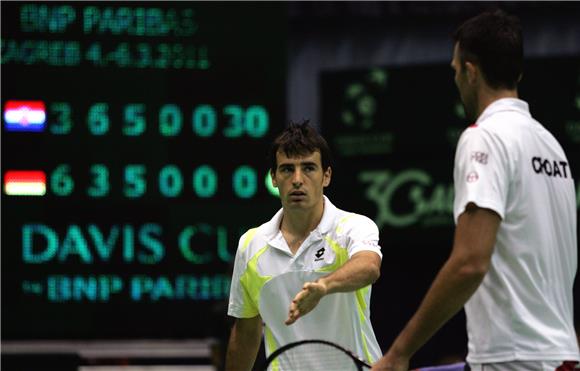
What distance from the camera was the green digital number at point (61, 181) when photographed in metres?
11.0

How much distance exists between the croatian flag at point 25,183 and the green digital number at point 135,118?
0.67 meters

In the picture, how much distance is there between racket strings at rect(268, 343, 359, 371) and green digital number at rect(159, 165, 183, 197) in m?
5.31

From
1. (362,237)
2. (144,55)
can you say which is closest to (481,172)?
(362,237)

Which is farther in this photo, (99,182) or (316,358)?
(99,182)

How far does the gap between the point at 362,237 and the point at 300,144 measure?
52 centimetres

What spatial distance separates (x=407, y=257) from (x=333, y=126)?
1.90 metres

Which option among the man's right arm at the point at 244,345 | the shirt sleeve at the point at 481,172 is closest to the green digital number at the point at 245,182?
the man's right arm at the point at 244,345

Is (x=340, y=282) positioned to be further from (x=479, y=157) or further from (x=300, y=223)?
(x=479, y=157)

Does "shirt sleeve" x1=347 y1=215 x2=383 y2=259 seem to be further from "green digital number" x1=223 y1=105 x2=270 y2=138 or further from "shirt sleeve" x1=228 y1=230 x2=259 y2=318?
"green digital number" x1=223 y1=105 x2=270 y2=138

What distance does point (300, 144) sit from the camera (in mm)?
6297

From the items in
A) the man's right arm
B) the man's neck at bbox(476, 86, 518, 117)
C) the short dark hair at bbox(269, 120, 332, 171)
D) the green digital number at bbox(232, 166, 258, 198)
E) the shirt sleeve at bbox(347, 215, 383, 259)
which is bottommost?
the man's right arm

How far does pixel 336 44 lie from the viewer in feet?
50.1

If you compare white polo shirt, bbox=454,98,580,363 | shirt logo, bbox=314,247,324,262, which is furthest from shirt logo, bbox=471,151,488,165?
shirt logo, bbox=314,247,324,262

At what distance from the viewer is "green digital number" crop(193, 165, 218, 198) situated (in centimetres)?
1106
